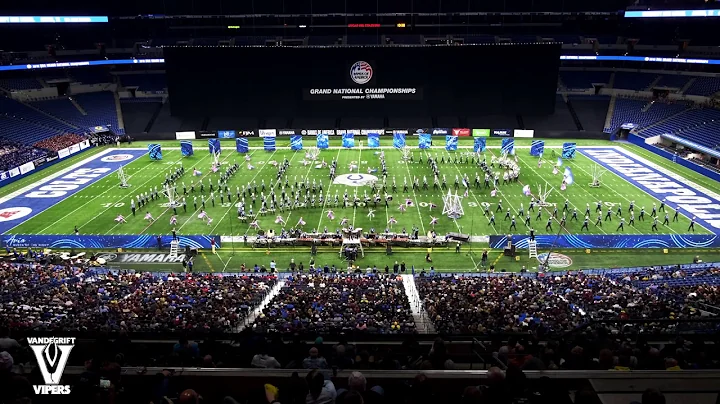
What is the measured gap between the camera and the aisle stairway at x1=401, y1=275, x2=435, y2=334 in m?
14.9

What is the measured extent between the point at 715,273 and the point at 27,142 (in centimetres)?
5387

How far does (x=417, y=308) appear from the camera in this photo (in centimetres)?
1777

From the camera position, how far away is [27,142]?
48.0 m

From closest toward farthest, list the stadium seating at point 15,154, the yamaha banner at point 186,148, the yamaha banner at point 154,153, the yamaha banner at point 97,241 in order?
the yamaha banner at point 97,241 → the stadium seating at point 15,154 → the yamaha banner at point 154,153 → the yamaha banner at point 186,148

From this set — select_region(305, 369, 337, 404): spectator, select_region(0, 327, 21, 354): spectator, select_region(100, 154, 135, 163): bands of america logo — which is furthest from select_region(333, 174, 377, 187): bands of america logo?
select_region(305, 369, 337, 404): spectator

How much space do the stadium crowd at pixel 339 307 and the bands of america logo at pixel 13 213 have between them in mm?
23038

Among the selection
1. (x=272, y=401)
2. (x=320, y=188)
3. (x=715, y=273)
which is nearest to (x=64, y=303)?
(x=272, y=401)

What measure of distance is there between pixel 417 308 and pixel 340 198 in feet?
61.7

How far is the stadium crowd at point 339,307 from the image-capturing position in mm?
13875

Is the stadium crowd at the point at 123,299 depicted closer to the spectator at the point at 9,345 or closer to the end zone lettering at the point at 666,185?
the spectator at the point at 9,345

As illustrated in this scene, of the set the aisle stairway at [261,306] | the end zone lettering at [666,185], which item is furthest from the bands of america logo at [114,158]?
the end zone lettering at [666,185]

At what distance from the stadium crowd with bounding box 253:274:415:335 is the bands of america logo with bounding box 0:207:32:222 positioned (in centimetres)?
2304

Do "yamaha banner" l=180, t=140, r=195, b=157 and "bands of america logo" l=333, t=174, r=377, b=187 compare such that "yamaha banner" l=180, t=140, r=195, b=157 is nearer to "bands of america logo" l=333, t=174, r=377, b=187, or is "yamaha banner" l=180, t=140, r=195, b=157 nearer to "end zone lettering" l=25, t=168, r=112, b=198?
"end zone lettering" l=25, t=168, r=112, b=198

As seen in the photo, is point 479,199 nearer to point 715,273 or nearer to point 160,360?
point 715,273
